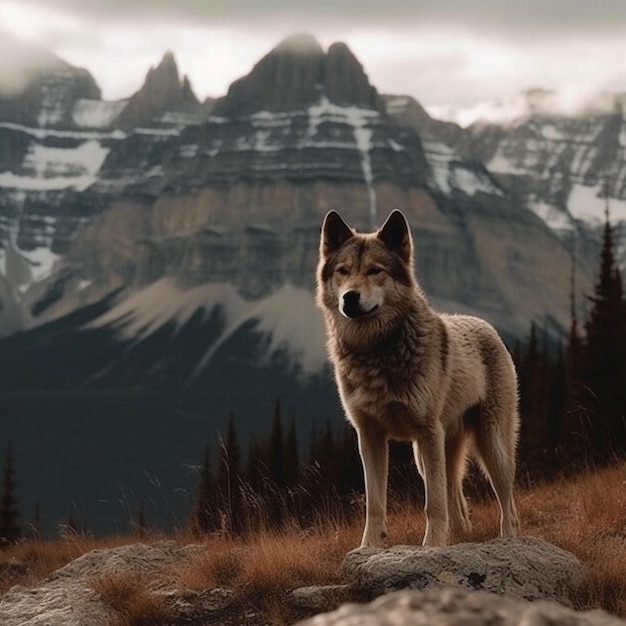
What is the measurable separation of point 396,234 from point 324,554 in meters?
2.94

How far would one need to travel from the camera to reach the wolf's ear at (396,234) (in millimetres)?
10758

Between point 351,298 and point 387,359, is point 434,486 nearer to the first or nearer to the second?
point 387,359

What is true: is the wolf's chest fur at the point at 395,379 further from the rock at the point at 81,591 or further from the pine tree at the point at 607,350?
the pine tree at the point at 607,350

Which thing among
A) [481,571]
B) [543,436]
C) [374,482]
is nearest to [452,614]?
[481,571]

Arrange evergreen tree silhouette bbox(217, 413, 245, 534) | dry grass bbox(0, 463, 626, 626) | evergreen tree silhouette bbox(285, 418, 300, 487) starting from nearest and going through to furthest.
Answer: dry grass bbox(0, 463, 626, 626) < evergreen tree silhouette bbox(217, 413, 245, 534) < evergreen tree silhouette bbox(285, 418, 300, 487)

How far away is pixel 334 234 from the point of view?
10977 millimetres

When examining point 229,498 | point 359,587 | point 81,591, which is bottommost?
point 81,591

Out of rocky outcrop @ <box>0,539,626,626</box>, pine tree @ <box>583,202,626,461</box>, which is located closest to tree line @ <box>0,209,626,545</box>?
pine tree @ <box>583,202,626,461</box>

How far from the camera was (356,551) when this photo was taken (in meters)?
9.76

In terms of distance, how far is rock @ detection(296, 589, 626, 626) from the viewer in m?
2.84

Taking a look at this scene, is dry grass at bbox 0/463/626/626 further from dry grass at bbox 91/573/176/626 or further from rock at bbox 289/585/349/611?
rock at bbox 289/585/349/611

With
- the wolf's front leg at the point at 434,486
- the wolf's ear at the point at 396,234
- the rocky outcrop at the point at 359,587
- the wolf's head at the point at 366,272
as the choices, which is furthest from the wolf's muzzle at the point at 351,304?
the rocky outcrop at the point at 359,587

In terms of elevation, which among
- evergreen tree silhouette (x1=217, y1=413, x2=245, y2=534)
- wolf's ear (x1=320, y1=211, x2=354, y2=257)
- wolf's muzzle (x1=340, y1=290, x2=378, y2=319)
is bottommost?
evergreen tree silhouette (x1=217, y1=413, x2=245, y2=534)

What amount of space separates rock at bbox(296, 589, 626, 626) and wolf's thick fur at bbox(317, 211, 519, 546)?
732 centimetres
